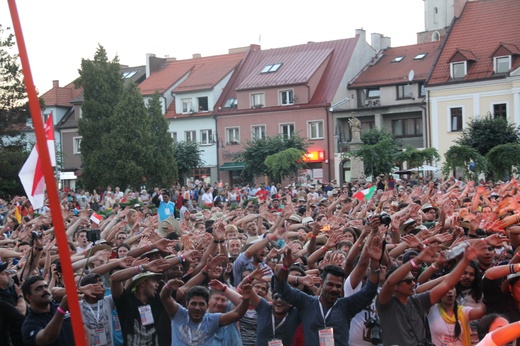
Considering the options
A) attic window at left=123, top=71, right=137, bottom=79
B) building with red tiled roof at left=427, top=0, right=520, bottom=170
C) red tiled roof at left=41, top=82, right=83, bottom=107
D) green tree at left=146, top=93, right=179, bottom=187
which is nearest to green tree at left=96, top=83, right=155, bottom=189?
green tree at left=146, top=93, right=179, bottom=187

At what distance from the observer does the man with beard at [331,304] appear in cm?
734

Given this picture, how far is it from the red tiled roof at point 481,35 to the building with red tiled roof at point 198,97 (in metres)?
15.3

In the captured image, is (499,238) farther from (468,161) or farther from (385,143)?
(385,143)

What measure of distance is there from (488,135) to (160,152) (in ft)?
61.6

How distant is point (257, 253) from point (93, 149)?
42.7 m

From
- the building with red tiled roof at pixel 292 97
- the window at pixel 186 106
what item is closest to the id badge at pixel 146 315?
the building with red tiled roof at pixel 292 97

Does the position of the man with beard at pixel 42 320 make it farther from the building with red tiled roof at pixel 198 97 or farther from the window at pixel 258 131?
the building with red tiled roof at pixel 198 97

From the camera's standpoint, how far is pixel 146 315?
785 cm

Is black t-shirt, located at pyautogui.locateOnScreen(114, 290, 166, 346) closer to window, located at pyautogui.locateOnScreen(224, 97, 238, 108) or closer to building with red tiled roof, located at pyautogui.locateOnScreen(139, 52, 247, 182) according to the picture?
building with red tiled roof, located at pyautogui.locateOnScreen(139, 52, 247, 182)

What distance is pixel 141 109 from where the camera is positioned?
49.2 m

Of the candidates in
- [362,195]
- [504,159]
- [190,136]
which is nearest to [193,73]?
[190,136]

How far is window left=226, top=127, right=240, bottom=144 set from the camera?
56875 mm

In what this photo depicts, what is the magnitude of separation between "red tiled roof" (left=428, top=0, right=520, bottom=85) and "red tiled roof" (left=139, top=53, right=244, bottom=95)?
15.4 metres

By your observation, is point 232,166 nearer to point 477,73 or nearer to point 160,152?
point 160,152
